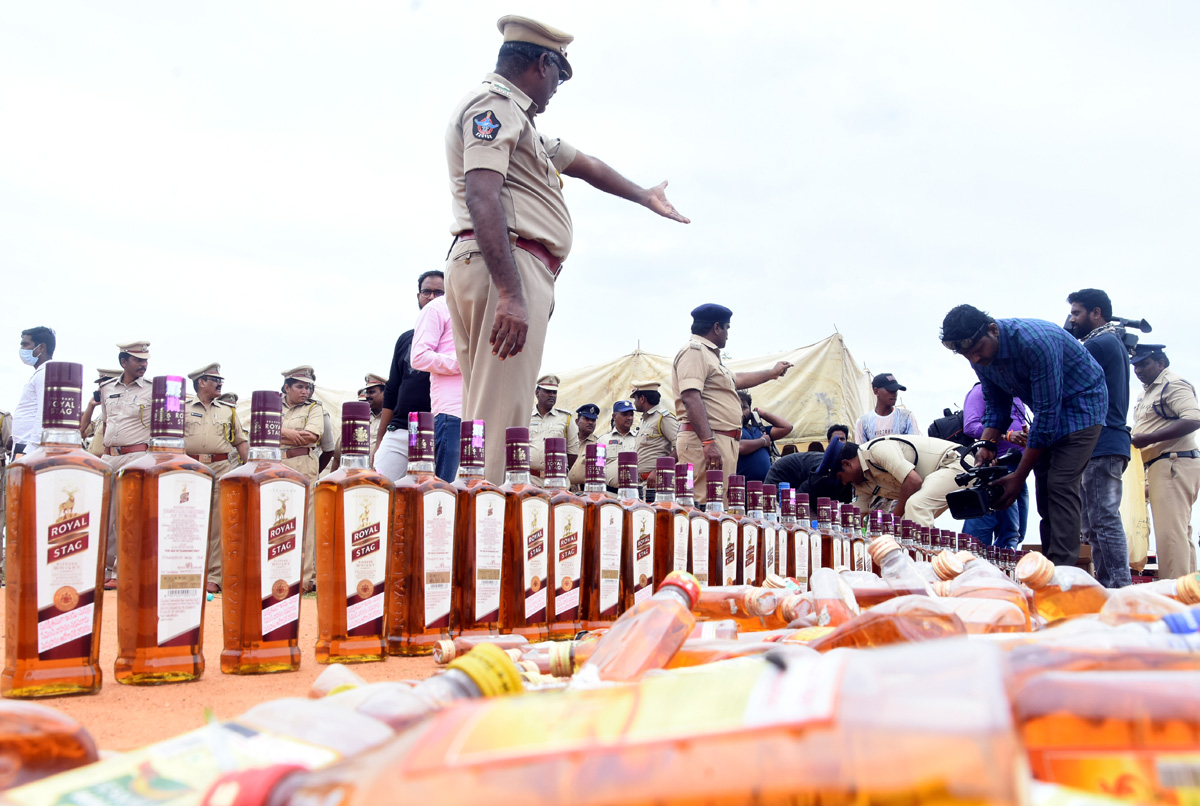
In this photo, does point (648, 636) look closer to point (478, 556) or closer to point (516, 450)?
point (478, 556)

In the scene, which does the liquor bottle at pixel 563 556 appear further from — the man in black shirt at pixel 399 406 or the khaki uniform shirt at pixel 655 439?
the khaki uniform shirt at pixel 655 439

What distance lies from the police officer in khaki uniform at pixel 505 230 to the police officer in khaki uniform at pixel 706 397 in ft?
6.84

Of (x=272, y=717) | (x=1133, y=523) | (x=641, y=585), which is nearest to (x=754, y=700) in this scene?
(x=272, y=717)

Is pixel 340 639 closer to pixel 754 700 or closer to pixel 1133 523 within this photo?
pixel 754 700

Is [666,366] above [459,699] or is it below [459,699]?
above

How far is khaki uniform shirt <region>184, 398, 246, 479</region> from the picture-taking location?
5.65 m

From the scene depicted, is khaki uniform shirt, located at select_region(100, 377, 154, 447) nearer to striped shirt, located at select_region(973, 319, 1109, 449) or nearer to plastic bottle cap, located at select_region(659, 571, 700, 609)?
striped shirt, located at select_region(973, 319, 1109, 449)

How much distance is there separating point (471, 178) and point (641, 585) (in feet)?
3.35

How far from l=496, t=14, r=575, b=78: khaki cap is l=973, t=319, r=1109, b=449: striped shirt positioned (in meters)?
2.40

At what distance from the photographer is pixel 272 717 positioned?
56 cm

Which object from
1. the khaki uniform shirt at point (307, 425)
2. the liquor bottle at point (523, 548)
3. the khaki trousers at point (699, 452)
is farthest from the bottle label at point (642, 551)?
the khaki uniform shirt at point (307, 425)

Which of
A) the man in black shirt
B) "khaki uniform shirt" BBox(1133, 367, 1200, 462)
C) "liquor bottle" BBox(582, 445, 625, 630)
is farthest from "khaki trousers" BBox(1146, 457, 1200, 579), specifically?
"liquor bottle" BBox(582, 445, 625, 630)

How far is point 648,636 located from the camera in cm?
Answer: 94

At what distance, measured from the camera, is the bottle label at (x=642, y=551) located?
1887 mm
